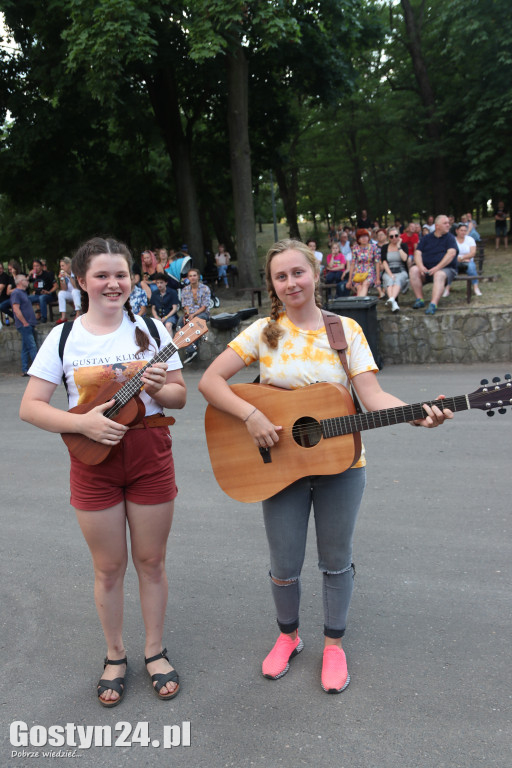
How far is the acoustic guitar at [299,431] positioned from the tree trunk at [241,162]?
43.1 feet

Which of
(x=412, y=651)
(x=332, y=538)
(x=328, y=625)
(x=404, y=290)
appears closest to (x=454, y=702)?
(x=412, y=651)

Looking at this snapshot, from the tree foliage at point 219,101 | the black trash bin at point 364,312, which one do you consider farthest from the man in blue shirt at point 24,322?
the black trash bin at point 364,312

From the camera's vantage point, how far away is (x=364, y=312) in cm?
1005

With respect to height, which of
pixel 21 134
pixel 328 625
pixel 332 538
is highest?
pixel 21 134

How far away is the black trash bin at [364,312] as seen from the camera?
998 cm

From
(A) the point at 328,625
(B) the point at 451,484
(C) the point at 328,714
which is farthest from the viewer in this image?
(B) the point at 451,484

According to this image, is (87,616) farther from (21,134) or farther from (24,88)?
(24,88)

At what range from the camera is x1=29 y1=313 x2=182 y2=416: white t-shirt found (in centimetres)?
274

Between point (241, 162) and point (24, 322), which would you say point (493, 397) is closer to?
point (24, 322)

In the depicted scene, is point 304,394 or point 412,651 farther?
point 412,651

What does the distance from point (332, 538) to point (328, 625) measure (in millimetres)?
473

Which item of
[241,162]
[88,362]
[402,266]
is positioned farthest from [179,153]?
[88,362]

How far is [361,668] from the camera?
3.02 metres

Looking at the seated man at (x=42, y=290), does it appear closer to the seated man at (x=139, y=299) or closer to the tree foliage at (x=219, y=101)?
the tree foliage at (x=219, y=101)
